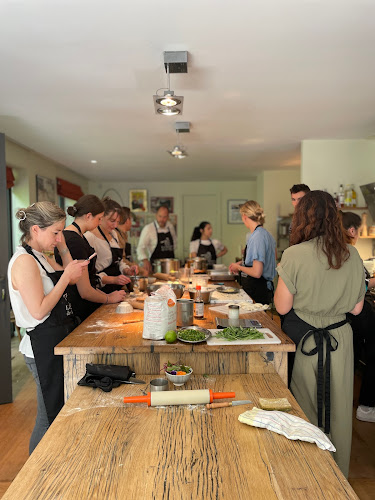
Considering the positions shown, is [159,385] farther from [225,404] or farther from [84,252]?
[84,252]

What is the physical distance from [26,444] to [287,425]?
2358 mm

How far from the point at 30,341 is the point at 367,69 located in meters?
2.96

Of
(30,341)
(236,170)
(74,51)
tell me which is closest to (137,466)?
(30,341)

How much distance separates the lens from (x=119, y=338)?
1999mm

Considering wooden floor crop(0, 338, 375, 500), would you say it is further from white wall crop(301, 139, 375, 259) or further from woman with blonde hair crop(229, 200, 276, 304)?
white wall crop(301, 139, 375, 259)

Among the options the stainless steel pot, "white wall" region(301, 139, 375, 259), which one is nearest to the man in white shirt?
the stainless steel pot

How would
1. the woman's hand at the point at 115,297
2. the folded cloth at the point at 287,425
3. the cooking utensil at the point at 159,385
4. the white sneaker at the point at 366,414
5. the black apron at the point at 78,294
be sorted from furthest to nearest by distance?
the white sneaker at the point at 366,414, the woman's hand at the point at 115,297, the black apron at the point at 78,294, the cooking utensil at the point at 159,385, the folded cloth at the point at 287,425

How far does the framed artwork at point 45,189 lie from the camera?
6.45m

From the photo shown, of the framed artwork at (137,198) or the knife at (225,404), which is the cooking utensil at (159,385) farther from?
the framed artwork at (137,198)

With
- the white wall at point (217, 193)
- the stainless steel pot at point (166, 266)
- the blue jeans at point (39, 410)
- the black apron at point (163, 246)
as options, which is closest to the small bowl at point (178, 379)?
the blue jeans at point (39, 410)

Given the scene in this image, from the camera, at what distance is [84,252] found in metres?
Result: 2.76

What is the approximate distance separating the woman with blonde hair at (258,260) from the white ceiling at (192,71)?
3.55ft

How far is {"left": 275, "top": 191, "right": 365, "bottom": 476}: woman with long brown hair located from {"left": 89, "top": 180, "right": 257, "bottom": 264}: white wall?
8.05 metres

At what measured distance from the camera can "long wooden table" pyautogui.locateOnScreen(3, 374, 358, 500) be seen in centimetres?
104
